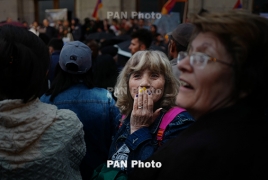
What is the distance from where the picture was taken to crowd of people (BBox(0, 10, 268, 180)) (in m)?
1.25

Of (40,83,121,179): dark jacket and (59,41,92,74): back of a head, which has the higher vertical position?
(59,41,92,74): back of a head

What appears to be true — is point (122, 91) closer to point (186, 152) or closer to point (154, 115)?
point (154, 115)

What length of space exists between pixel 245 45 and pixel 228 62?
81 millimetres

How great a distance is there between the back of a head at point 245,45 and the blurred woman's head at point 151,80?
952mm

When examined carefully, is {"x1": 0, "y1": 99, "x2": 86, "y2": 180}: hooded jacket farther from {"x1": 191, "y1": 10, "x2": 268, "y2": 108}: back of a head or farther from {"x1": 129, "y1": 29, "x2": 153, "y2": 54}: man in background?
{"x1": 129, "y1": 29, "x2": 153, "y2": 54}: man in background

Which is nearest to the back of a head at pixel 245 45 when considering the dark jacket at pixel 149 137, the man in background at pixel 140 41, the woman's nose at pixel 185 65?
the woman's nose at pixel 185 65

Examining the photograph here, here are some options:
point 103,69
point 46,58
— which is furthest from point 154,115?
point 103,69

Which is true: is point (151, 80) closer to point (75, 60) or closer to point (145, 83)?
point (145, 83)

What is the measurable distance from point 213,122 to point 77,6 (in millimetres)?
15045

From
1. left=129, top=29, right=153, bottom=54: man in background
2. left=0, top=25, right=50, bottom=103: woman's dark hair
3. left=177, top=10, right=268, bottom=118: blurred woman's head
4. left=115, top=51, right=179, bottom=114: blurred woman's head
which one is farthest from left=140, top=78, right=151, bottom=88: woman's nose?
left=129, top=29, right=153, bottom=54: man in background

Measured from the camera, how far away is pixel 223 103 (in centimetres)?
135

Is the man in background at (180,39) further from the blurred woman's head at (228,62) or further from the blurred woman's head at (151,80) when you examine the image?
the blurred woman's head at (228,62)

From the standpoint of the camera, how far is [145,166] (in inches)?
53.5

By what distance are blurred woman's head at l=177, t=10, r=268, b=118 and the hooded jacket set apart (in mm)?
729
